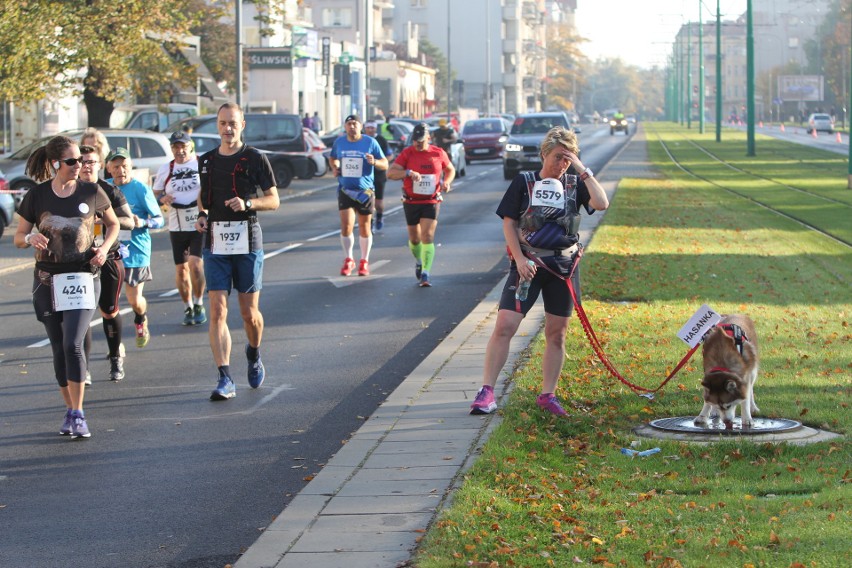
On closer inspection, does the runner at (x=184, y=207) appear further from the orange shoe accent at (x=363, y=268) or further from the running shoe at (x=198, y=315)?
the orange shoe accent at (x=363, y=268)

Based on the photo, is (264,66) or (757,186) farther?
(264,66)

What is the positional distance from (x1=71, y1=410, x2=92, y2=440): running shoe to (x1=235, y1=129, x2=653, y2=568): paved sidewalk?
1687 mm

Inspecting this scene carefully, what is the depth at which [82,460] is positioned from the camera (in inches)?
303

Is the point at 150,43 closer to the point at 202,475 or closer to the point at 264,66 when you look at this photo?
the point at 202,475

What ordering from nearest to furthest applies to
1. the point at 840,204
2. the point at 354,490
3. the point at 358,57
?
the point at 354,490
the point at 840,204
the point at 358,57

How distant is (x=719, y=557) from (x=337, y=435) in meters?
3.44

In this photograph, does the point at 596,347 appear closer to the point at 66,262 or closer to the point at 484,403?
the point at 484,403

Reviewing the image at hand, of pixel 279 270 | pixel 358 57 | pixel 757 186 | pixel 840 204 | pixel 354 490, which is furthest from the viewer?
pixel 358 57

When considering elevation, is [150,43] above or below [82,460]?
above

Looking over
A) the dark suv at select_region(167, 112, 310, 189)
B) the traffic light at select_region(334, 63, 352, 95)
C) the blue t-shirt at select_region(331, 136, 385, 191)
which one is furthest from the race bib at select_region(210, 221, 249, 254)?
the traffic light at select_region(334, 63, 352, 95)

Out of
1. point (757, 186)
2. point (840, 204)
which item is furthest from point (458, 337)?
point (757, 186)

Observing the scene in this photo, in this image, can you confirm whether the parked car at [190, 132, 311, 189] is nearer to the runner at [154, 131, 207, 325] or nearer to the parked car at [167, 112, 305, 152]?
the parked car at [167, 112, 305, 152]

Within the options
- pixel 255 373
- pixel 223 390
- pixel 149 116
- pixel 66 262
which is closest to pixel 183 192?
pixel 255 373

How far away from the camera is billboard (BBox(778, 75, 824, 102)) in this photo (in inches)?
5448
